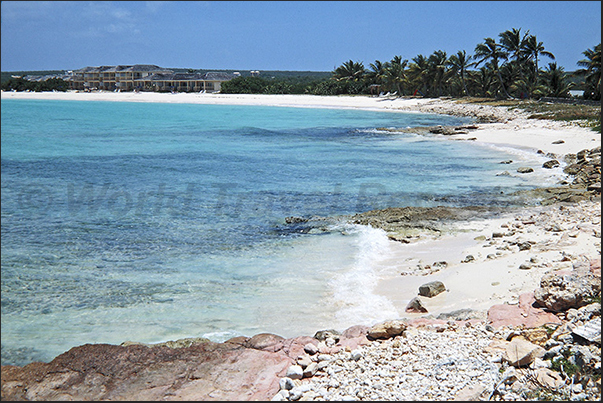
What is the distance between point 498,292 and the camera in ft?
27.6

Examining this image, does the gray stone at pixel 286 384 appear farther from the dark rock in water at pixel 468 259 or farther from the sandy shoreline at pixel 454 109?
the sandy shoreline at pixel 454 109

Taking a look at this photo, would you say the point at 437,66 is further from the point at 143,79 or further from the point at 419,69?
the point at 143,79

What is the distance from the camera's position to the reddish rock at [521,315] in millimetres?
6738

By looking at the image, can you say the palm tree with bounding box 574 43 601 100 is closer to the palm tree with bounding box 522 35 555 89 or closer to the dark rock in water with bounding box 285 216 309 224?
the palm tree with bounding box 522 35 555 89

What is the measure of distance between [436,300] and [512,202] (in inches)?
316

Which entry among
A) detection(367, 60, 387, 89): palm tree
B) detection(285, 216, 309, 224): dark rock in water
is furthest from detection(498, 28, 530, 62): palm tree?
detection(285, 216, 309, 224): dark rock in water

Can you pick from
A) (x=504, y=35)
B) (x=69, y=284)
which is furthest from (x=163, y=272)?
(x=504, y=35)

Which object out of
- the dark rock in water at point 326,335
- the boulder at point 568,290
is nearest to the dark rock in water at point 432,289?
the boulder at point 568,290

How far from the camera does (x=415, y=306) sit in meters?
8.28

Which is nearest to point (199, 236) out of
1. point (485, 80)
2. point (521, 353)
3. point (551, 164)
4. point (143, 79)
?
point (521, 353)

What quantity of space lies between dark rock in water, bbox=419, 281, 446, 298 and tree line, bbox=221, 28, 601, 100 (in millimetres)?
37936

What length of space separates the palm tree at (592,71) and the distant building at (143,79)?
77.0m

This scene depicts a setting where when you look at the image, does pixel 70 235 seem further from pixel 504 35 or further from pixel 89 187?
pixel 504 35

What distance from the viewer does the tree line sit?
5225cm
